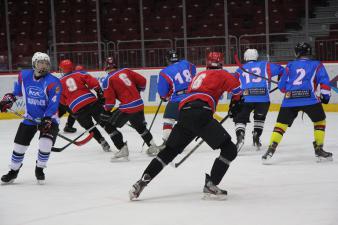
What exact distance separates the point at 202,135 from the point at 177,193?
625 millimetres

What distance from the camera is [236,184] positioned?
5098mm

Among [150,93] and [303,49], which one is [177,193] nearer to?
[303,49]

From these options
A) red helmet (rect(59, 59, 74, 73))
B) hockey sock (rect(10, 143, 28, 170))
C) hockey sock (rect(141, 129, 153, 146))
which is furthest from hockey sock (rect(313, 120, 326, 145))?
red helmet (rect(59, 59, 74, 73))

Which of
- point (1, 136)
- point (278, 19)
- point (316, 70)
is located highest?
point (278, 19)

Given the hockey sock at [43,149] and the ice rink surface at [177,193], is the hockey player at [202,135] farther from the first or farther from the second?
the hockey sock at [43,149]

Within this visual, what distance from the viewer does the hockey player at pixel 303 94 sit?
5.89 meters

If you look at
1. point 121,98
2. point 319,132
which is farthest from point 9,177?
point 319,132

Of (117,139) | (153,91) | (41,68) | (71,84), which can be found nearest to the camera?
(41,68)

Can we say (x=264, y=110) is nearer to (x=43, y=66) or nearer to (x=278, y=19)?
(x=43, y=66)

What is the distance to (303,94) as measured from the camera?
588 centimetres

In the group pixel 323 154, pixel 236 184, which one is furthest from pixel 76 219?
pixel 323 154

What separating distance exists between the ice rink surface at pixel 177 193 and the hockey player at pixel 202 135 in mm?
159

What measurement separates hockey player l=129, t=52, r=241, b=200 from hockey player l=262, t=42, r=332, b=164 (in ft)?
4.91

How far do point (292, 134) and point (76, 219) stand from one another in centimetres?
469
